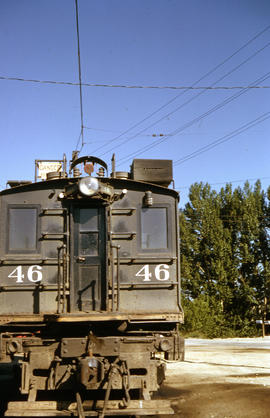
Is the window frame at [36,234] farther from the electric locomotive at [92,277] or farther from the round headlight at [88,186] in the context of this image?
the round headlight at [88,186]

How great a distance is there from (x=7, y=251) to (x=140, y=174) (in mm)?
2691

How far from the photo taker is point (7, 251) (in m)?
7.43

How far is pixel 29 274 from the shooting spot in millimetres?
7344

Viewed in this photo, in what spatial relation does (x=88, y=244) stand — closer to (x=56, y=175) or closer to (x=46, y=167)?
(x=56, y=175)

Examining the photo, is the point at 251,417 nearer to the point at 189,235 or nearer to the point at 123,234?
the point at 123,234

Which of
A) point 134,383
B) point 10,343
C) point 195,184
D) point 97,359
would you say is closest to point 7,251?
point 10,343

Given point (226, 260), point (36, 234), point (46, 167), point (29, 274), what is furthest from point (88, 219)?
point (226, 260)

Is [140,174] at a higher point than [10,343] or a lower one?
higher

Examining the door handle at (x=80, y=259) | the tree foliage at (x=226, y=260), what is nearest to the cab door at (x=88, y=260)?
the door handle at (x=80, y=259)

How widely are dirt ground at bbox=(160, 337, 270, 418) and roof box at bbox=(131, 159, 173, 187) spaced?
13.3 ft

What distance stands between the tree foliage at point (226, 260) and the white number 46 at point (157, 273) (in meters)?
20.1

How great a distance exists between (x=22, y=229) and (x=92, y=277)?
148cm

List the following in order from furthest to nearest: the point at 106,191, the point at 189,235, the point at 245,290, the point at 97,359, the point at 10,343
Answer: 1. the point at 189,235
2. the point at 245,290
3. the point at 106,191
4. the point at 10,343
5. the point at 97,359

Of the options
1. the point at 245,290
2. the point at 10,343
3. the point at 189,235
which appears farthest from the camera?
the point at 189,235
